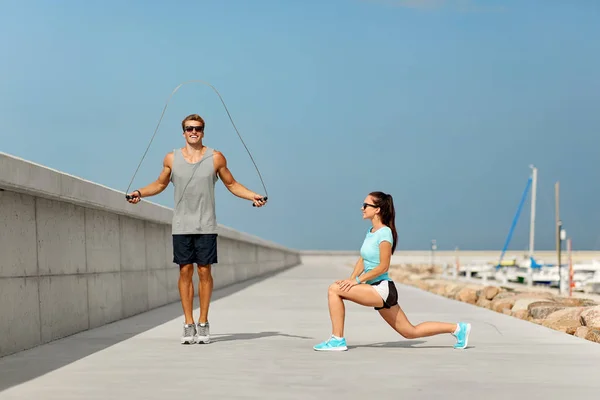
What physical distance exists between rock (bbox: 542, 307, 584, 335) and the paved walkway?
0.75 meters

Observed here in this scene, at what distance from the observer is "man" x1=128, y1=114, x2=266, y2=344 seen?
29.3 ft

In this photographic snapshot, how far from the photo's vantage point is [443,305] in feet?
53.6

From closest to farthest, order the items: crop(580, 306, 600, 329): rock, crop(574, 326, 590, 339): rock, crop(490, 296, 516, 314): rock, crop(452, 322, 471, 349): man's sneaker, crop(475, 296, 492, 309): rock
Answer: crop(452, 322, 471, 349): man's sneaker, crop(574, 326, 590, 339): rock, crop(580, 306, 600, 329): rock, crop(490, 296, 516, 314): rock, crop(475, 296, 492, 309): rock

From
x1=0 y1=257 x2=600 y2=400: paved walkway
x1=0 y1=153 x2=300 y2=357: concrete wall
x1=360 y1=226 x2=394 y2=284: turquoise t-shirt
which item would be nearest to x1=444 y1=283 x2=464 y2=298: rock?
x1=0 y1=153 x2=300 y2=357: concrete wall

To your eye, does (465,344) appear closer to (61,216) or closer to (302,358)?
(302,358)

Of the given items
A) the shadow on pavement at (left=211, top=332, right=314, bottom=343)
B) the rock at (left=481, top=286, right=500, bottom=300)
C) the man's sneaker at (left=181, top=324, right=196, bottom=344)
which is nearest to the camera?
the man's sneaker at (left=181, top=324, right=196, bottom=344)

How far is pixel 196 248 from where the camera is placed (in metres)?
9.00

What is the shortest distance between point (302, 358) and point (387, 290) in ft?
3.12

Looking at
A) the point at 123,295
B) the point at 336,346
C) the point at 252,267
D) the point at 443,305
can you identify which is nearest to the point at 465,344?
the point at 336,346

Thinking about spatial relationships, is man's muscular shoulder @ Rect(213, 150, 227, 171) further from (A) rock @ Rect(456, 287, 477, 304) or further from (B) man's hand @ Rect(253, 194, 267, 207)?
(A) rock @ Rect(456, 287, 477, 304)

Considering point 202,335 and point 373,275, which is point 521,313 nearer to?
point 202,335

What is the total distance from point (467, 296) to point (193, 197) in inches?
481

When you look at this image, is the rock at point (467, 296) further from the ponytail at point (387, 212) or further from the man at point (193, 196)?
the ponytail at point (387, 212)

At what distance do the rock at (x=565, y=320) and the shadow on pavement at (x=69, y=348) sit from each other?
3844 millimetres
